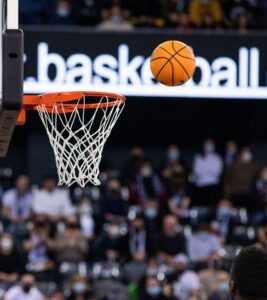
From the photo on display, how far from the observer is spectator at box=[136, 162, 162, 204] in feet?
55.4

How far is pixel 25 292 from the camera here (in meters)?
13.7

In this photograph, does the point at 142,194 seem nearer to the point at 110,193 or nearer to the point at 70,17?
the point at 110,193

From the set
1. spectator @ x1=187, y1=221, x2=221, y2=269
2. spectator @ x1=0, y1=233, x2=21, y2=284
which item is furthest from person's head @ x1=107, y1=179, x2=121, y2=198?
spectator @ x1=0, y1=233, x2=21, y2=284

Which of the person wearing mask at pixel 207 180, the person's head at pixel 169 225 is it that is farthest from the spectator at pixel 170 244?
the person wearing mask at pixel 207 180

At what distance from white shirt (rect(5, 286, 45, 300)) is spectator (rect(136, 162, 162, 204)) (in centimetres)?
351

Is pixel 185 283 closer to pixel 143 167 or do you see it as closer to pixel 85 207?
pixel 85 207

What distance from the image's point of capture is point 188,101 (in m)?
20.5

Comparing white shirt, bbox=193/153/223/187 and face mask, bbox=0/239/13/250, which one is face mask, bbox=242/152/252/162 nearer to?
white shirt, bbox=193/153/223/187

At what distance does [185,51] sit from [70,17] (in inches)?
430

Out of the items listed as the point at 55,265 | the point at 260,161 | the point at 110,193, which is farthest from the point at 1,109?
the point at 260,161

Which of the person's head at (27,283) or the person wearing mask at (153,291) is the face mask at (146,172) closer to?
the person wearing mask at (153,291)

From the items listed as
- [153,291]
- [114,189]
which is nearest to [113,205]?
[114,189]

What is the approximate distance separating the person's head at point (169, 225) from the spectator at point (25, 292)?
7.38ft

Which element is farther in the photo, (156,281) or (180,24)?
(180,24)
